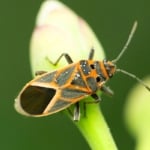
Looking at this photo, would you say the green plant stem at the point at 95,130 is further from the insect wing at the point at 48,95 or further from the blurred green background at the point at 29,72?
the blurred green background at the point at 29,72

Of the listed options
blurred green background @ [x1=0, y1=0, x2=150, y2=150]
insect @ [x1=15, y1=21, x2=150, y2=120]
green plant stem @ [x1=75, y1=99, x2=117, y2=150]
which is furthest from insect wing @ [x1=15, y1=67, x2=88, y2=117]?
blurred green background @ [x1=0, y1=0, x2=150, y2=150]

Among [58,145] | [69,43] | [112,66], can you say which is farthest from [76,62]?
[58,145]

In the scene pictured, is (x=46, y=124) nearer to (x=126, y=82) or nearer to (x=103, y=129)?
(x=126, y=82)

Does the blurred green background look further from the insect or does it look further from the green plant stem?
the green plant stem

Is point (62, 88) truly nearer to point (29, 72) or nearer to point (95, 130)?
point (95, 130)

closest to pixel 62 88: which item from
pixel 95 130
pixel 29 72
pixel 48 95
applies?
pixel 48 95

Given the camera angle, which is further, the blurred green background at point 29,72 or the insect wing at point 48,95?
the blurred green background at point 29,72

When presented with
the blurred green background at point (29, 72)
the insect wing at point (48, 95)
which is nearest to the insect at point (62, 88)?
the insect wing at point (48, 95)

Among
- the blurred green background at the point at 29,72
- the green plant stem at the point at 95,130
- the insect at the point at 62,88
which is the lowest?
the blurred green background at the point at 29,72
